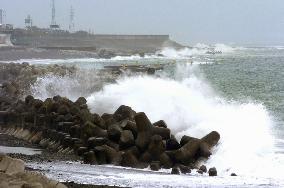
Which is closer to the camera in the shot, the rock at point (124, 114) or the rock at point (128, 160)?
the rock at point (128, 160)

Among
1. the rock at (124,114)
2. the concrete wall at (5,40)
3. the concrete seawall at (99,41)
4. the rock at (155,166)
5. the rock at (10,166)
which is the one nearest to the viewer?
the rock at (10,166)

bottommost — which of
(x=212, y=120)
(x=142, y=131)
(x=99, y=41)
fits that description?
(x=99, y=41)

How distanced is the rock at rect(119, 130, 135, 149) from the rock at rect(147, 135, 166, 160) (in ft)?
1.85

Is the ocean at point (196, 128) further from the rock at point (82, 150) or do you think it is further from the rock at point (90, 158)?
the rock at point (82, 150)

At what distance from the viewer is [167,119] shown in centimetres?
1906

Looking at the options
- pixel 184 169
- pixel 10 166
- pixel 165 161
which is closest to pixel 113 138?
pixel 165 161

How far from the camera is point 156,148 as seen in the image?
43.9 ft

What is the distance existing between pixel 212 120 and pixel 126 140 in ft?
16.7

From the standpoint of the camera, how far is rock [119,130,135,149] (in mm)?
13852

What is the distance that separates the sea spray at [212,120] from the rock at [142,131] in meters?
1.50

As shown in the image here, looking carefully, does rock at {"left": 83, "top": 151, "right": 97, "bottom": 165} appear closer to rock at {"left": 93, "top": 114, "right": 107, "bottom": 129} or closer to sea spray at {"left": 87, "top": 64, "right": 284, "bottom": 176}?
rock at {"left": 93, "top": 114, "right": 107, "bottom": 129}

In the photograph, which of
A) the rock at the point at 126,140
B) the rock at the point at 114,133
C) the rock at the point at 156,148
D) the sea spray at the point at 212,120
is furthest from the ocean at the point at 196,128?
the rock at the point at 114,133

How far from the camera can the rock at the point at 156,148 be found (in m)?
13.4

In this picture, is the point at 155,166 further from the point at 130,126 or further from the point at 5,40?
Answer: the point at 5,40
